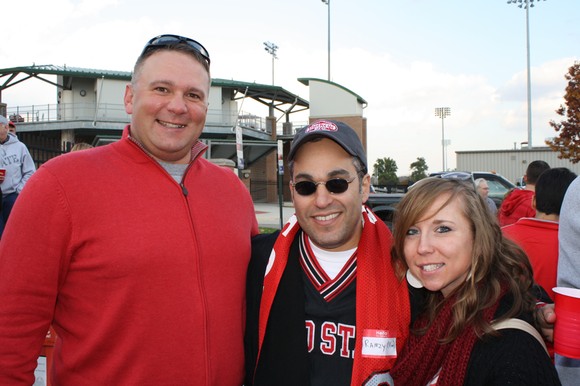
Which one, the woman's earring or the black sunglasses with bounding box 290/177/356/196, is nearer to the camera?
the woman's earring

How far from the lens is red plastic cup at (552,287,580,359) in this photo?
1.91 metres

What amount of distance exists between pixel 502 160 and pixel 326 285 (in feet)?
123

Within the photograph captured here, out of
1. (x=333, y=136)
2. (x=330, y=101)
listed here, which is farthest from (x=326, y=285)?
(x=330, y=101)

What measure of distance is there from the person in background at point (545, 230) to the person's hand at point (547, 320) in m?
1.51

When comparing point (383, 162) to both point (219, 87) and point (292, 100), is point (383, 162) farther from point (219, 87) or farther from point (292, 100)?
point (219, 87)

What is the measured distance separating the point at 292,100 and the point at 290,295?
35144 mm

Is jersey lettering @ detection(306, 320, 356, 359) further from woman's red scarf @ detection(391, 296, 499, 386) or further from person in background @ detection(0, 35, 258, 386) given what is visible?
person in background @ detection(0, 35, 258, 386)

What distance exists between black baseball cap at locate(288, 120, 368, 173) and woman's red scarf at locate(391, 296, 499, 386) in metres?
0.90

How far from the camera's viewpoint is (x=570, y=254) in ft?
8.16

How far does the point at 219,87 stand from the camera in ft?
106

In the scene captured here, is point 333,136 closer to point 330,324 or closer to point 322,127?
point 322,127

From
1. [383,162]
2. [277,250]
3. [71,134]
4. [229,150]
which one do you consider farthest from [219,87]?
[383,162]

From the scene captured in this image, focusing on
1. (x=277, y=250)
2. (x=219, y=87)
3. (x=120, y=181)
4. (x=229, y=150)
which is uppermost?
(x=219, y=87)

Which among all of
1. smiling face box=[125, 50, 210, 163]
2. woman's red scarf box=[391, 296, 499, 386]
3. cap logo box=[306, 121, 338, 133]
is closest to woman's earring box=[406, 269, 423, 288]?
woman's red scarf box=[391, 296, 499, 386]
